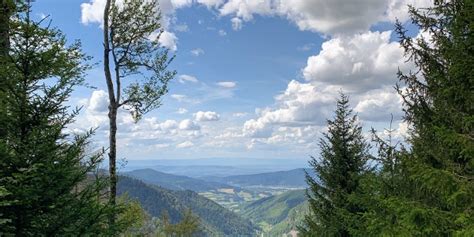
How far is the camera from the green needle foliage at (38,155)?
7.45 metres

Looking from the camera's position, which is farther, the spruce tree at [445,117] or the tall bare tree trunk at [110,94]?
the tall bare tree trunk at [110,94]

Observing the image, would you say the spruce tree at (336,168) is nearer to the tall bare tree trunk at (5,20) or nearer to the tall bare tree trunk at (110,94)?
the tall bare tree trunk at (110,94)

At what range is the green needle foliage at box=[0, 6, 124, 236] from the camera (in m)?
7.45

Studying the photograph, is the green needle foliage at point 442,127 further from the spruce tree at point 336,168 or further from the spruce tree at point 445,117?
the spruce tree at point 336,168

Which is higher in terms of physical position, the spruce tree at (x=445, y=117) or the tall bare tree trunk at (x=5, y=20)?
the tall bare tree trunk at (x=5, y=20)

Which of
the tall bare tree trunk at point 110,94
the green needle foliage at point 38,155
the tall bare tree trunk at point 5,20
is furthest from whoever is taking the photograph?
the tall bare tree trunk at point 110,94

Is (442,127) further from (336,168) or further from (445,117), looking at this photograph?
(336,168)

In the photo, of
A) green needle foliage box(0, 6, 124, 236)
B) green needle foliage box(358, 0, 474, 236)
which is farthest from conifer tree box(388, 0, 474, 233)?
green needle foliage box(0, 6, 124, 236)

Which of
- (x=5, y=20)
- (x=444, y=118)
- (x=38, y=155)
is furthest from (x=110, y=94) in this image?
(x=444, y=118)

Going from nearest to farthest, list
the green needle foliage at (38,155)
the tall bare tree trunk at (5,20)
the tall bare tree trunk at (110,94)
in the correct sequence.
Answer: the green needle foliage at (38,155)
the tall bare tree trunk at (5,20)
the tall bare tree trunk at (110,94)

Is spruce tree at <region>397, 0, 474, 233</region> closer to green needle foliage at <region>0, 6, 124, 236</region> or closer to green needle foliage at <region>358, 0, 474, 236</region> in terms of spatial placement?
green needle foliage at <region>358, 0, 474, 236</region>

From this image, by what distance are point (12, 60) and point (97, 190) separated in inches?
132

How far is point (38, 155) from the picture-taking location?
7.71 meters

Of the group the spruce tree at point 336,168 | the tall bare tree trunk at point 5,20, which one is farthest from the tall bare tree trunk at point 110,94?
the spruce tree at point 336,168
